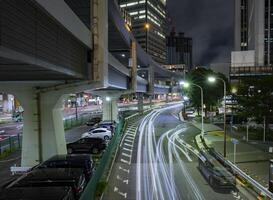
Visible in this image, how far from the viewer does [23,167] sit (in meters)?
22.5

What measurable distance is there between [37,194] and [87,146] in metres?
18.3

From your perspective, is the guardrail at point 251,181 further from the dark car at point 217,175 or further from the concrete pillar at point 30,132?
the concrete pillar at point 30,132

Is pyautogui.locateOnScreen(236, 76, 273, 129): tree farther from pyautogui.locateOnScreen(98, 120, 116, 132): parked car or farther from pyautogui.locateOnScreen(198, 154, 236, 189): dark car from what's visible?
pyautogui.locateOnScreen(198, 154, 236, 189): dark car

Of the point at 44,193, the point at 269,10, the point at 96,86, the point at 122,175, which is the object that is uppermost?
the point at 269,10

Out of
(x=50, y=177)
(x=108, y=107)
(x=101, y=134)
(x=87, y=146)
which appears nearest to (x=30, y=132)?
(x=87, y=146)

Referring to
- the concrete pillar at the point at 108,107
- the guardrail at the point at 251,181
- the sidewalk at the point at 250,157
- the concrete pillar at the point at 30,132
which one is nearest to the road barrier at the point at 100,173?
the concrete pillar at the point at 30,132

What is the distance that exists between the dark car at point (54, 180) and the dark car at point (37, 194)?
2.72 ft

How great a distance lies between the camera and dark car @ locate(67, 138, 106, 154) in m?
29.4

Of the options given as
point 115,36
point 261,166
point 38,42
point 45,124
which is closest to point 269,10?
point 115,36

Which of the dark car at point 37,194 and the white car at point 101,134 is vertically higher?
the dark car at point 37,194

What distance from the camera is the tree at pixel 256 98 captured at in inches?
1524

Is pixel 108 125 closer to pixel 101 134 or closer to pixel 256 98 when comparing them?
pixel 101 134

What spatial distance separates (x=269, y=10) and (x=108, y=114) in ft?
224

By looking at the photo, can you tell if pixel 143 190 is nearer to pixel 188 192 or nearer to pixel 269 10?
pixel 188 192
